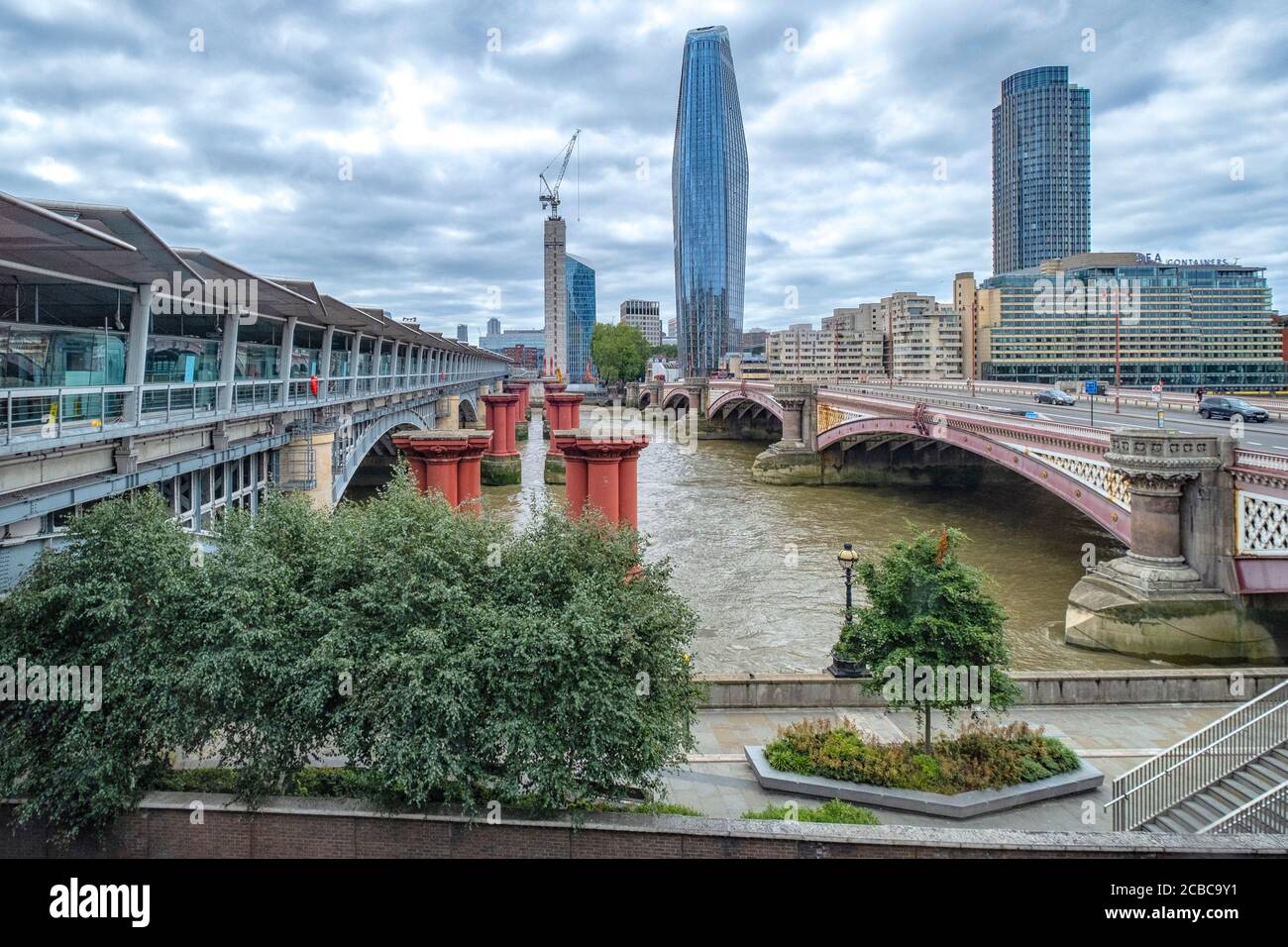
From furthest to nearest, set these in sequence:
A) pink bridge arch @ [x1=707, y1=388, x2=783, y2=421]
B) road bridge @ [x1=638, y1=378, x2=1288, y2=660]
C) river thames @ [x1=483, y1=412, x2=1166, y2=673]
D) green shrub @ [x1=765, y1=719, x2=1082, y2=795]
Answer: pink bridge arch @ [x1=707, y1=388, x2=783, y2=421] < river thames @ [x1=483, y1=412, x2=1166, y2=673] < road bridge @ [x1=638, y1=378, x2=1288, y2=660] < green shrub @ [x1=765, y1=719, x2=1082, y2=795]

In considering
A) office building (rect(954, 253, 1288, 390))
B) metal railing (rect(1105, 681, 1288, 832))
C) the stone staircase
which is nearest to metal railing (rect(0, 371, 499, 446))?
metal railing (rect(1105, 681, 1288, 832))

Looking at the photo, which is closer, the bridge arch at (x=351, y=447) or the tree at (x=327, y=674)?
the tree at (x=327, y=674)

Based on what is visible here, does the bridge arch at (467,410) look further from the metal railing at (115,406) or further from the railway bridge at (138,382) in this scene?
the metal railing at (115,406)

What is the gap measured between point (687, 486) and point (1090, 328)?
9657cm

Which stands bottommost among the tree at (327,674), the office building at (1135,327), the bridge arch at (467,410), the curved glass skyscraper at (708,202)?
the tree at (327,674)

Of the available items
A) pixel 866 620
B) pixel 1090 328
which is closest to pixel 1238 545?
pixel 866 620

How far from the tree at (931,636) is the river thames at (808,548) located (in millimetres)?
727

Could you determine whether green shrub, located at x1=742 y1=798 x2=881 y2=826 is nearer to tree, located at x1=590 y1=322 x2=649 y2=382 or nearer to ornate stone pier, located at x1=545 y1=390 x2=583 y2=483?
ornate stone pier, located at x1=545 y1=390 x2=583 y2=483

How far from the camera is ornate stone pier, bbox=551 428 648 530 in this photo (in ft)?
57.2

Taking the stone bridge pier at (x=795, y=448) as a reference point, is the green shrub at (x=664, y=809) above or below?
below

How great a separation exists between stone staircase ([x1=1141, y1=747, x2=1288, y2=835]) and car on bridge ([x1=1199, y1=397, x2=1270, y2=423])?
22886 mm

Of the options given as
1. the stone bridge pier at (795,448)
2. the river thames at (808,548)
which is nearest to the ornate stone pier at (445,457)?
the river thames at (808,548)

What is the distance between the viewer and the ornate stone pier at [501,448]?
158 ft

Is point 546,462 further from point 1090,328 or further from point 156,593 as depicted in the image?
point 1090,328
